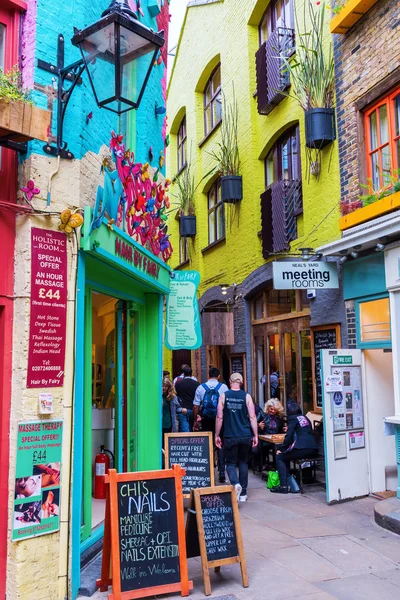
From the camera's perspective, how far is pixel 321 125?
9.65 metres

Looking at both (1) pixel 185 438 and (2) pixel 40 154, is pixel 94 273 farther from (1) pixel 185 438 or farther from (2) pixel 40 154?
(1) pixel 185 438

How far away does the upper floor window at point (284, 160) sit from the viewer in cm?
1145

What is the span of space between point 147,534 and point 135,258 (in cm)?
307

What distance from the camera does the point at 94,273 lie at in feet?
20.4

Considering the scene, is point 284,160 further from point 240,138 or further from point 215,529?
point 215,529

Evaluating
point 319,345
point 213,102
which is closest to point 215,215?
point 213,102

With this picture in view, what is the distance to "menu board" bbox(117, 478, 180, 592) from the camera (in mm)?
4785

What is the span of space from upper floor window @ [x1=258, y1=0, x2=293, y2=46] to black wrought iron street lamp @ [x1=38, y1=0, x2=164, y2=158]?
7.78m

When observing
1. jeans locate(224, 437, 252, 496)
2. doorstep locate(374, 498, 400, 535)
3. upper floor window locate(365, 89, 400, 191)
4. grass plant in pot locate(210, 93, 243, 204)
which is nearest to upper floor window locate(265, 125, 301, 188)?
grass plant in pot locate(210, 93, 243, 204)

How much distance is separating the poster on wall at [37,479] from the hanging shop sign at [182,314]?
416 centimetres

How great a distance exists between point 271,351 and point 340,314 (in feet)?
11.0

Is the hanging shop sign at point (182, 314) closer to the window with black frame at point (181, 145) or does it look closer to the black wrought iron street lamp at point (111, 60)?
the black wrought iron street lamp at point (111, 60)

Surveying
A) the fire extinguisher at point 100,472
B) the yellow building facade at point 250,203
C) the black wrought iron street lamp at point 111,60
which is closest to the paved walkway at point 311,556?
the fire extinguisher at point 100,472

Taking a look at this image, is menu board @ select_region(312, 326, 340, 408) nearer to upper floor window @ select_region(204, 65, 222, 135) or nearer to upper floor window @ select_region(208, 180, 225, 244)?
upper floor window @ select_region(208, 180, 225, 244)
